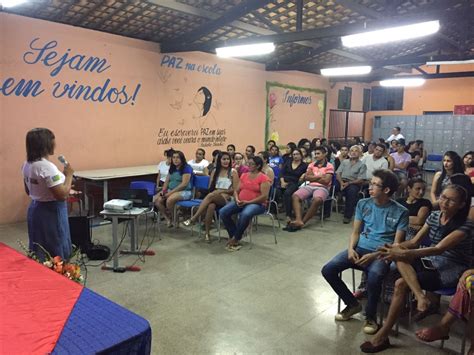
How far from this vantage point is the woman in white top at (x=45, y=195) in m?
2.65

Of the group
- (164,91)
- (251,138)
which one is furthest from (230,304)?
(251,138)

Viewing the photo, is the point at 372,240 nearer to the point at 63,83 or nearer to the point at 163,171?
the point at 163,171

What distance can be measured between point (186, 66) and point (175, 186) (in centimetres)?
298

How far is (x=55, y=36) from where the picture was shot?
551 centimetres

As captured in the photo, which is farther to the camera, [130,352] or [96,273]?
[96,273]

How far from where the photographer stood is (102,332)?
1452 millimetres

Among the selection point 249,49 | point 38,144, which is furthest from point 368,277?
point 249,49

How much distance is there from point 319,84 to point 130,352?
10815 millimetres

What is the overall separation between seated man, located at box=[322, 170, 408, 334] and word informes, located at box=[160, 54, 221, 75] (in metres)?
5.07

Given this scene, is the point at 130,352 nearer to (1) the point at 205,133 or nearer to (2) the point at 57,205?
(2) the point at 57,205

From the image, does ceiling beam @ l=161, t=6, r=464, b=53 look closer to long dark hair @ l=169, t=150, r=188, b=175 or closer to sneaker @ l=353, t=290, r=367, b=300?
long dark hair @ l=169, t=150, r=188, b=175

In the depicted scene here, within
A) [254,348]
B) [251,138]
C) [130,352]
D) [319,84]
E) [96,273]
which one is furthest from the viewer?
[319,84]

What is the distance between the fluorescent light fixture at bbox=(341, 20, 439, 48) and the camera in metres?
4.14

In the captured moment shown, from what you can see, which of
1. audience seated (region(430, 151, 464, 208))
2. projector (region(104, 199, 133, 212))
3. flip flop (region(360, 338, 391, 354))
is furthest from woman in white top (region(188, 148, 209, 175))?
flip flop (region(360, 338, 391, 354))
